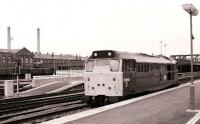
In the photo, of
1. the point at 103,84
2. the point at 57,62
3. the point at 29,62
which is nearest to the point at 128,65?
the point at 103,84

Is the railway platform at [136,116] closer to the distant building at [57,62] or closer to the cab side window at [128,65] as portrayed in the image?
the cab side window at [128,65]

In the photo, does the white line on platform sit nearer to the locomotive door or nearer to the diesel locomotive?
the diesel locomotive

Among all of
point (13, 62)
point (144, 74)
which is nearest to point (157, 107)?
point (144, 74)

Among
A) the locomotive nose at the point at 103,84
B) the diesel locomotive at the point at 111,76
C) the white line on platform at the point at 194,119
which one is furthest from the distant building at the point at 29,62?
the white line on platform at the point at 194,119

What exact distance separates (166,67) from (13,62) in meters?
73.1

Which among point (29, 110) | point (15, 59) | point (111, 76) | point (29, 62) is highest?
point (15, 59)

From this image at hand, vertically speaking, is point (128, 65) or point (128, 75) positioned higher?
point (128, 65)

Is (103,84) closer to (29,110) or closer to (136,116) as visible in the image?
(29,110)

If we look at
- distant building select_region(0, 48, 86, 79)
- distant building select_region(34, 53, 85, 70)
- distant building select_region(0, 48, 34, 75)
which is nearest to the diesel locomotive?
distant building select_region(0, 48, 86, 79)

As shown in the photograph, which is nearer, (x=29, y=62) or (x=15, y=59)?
(x=15, y=59)

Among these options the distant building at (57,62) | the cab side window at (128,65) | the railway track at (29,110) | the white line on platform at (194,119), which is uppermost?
the distant building at (57,62)

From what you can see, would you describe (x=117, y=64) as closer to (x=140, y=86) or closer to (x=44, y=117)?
(x=140, y=86)

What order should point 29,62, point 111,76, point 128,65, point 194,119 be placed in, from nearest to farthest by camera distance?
point 194,119 < point 111,76 < point 128,65 < point 29,62

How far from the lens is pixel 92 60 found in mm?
17281
